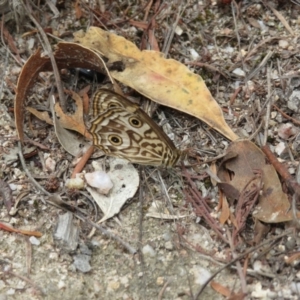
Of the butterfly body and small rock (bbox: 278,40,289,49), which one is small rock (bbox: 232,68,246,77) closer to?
small rock (bbox: 278,40,289,49)

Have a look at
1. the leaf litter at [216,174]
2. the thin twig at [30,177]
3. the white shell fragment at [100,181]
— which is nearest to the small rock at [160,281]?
the leaf litter at [216,174]

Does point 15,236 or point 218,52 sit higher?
point 218,52

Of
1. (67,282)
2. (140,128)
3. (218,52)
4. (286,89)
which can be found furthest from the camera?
(218,52)

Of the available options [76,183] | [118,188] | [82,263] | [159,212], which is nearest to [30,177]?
[76,183]

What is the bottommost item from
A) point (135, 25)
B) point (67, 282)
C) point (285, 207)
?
point (67, 282)

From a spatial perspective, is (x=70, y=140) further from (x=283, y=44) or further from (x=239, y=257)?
(x=283, y=44)

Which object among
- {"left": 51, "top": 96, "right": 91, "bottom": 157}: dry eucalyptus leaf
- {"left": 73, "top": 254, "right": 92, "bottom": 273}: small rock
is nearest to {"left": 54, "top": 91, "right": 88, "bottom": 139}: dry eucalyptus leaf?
{"left": 51, "top": 96, "right": 91, "bottom": 157}: dry eucalyptus leaf

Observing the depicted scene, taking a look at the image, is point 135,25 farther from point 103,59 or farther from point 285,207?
point 285,207

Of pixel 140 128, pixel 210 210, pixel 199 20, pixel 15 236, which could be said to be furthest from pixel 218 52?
pixel 15 236
